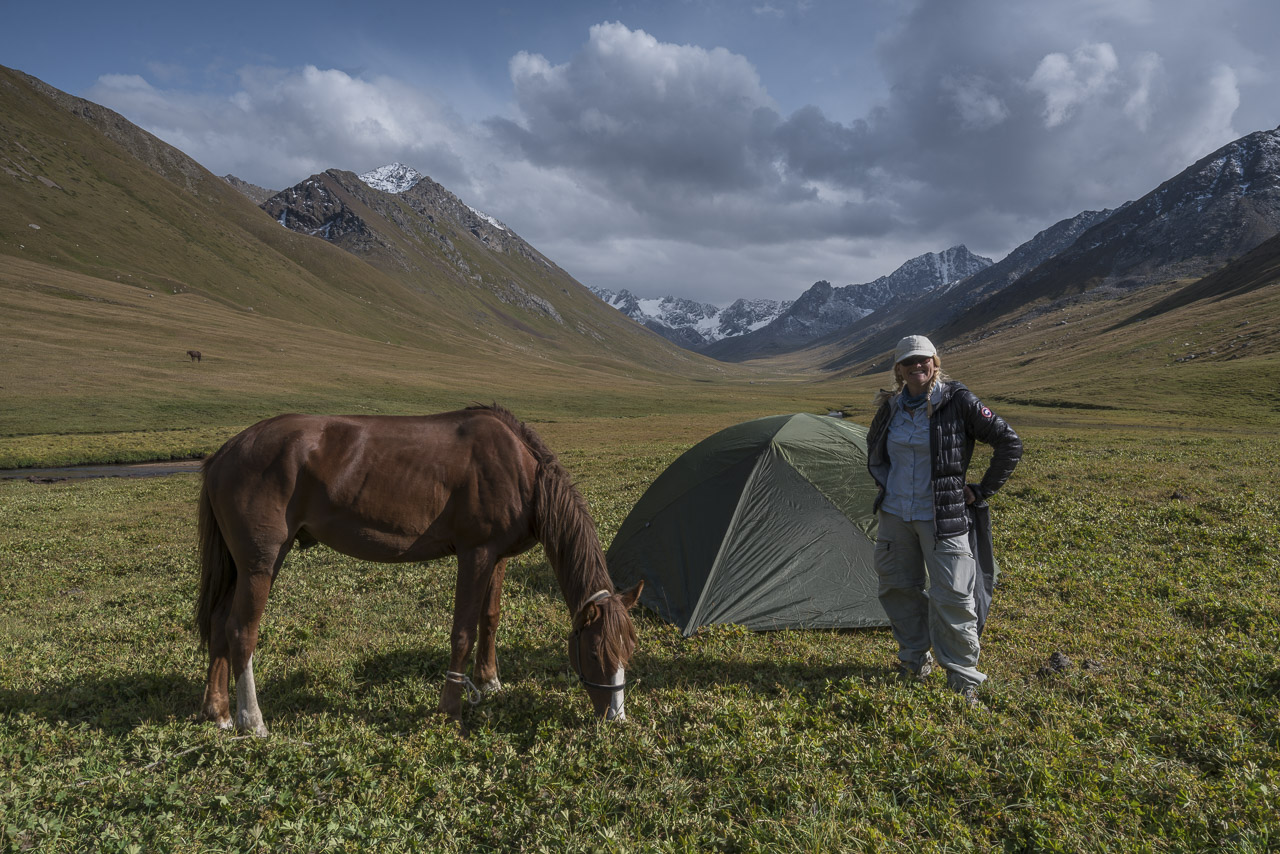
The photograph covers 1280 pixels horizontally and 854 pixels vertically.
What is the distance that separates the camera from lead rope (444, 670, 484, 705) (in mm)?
6332

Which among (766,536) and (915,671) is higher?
(766,536)

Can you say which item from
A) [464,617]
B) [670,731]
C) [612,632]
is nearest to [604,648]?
[612,632]

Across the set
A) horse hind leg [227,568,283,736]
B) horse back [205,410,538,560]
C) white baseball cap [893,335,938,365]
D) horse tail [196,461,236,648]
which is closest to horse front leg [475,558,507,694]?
horse back [205,410,538,560]

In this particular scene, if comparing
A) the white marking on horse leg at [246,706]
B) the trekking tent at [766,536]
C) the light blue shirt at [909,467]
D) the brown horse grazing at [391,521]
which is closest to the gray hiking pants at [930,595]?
the light blue shirt at [909,467]

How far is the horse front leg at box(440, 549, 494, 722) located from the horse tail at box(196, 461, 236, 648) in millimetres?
2531

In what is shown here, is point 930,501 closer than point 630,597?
No

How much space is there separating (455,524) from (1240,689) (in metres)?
8.31

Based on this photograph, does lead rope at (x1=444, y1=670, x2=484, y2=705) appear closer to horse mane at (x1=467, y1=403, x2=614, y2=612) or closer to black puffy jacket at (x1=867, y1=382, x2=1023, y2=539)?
horse mane at (x1=467, y1=403, x2=614, y2=612)

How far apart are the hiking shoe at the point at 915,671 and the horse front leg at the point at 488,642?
4.62 m

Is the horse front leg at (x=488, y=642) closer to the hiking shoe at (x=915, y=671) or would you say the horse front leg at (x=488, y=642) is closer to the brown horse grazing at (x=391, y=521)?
the brown horse grazing at (x=391, y=521)

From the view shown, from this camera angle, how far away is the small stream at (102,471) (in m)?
28.0

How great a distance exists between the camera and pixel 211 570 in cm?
646

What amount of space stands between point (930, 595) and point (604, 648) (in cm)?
363

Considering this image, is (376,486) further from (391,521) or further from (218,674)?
(218,674)
